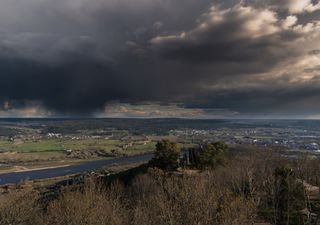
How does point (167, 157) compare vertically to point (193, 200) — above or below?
below

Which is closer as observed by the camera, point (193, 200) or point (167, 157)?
point (193, 200)

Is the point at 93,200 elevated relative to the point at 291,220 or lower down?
elevated

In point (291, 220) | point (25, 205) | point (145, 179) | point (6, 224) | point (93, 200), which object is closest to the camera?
point (93, 200)

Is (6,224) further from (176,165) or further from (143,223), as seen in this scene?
A: (176,165)

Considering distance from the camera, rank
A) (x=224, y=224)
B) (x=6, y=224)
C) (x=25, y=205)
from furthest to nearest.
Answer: (x=25, y=205)
(x=6, y=224)
(x=224, y=224)

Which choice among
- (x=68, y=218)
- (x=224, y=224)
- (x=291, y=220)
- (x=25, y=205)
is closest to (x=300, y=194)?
(x=291, y=220)

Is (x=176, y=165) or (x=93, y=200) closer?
(x=93, y=200)

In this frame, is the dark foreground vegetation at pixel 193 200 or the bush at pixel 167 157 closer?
the dark foreground vegetation at pixel 193 200

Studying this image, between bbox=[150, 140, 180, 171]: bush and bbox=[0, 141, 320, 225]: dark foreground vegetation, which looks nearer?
bbox=[0, 141, 320, 225]: dark foreground vegetation
